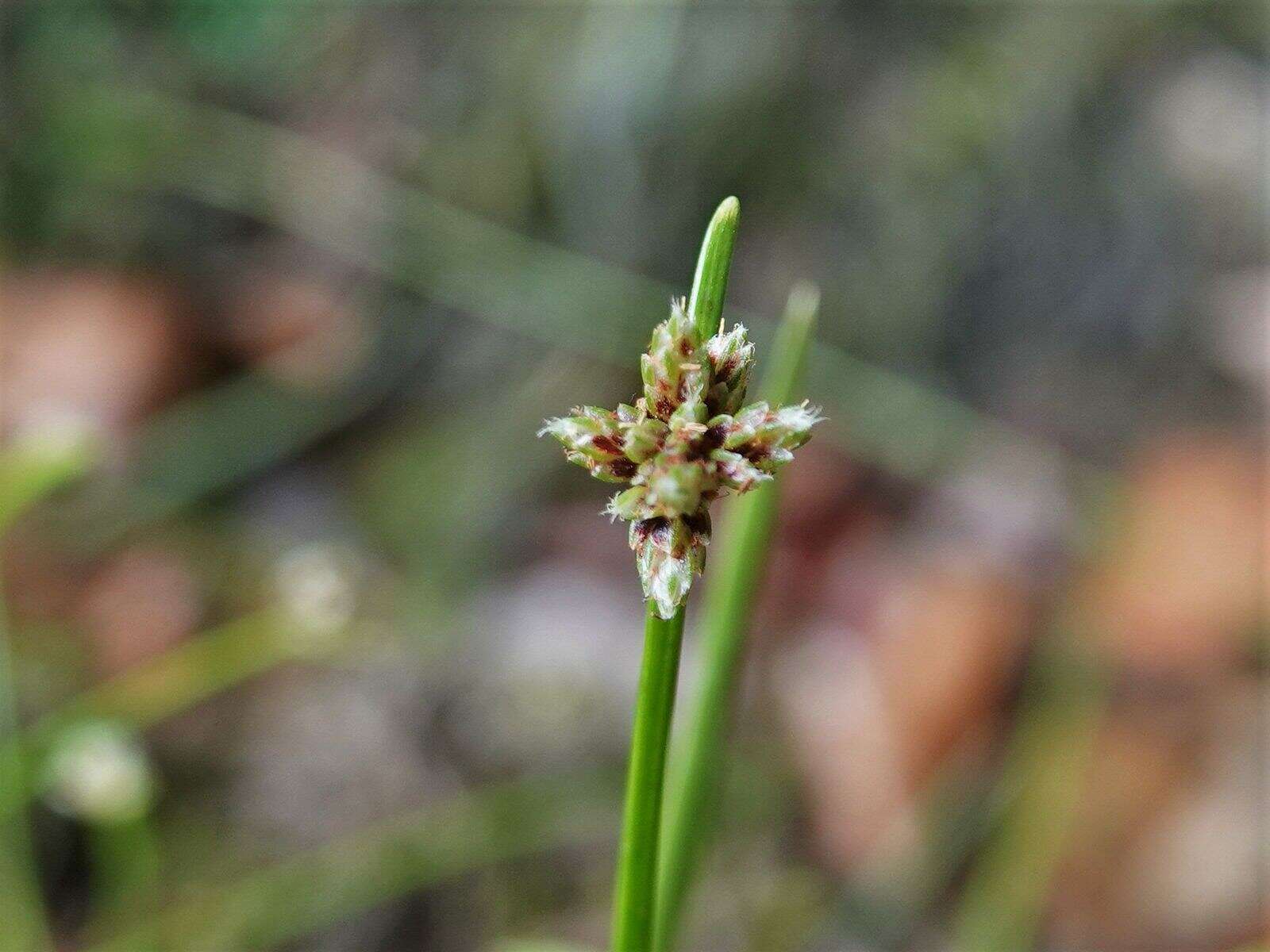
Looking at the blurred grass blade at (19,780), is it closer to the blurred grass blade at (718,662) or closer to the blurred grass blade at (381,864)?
the blurred grass blade at (381,864)

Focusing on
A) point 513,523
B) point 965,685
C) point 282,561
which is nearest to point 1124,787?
point 965,685

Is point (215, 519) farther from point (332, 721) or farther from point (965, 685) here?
point (965, 685)

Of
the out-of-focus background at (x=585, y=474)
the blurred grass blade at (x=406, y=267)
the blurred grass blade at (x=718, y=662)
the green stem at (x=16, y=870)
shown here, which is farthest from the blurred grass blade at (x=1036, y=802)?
the green stem at (x=16, y=870)

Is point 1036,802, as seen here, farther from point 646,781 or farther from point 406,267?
point 406,267

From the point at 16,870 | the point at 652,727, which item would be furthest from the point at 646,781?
the point at 16,870

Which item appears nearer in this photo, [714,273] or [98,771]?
[714,273]

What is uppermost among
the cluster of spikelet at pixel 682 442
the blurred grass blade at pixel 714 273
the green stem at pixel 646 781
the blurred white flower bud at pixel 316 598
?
the blurred white flower bud at pixel 316 598
